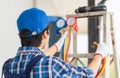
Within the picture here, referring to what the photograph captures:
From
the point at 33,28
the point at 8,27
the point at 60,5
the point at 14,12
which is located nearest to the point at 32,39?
the point at 33,28

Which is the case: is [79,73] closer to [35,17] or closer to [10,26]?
[35,17]

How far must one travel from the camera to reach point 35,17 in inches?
47.8

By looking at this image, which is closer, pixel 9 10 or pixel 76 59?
pixel 76 59

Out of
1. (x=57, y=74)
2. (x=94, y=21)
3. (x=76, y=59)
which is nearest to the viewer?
(x=57, y=74)

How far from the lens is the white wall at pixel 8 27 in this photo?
287 cm

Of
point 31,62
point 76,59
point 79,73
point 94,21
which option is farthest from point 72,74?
point 94,21

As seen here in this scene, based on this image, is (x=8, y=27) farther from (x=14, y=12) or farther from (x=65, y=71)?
(x=65, y=71)

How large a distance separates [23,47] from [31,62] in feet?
0.34

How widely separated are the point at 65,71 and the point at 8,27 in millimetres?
1912

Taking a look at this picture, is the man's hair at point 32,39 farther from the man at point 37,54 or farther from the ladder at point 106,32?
the ladder at point 106,32

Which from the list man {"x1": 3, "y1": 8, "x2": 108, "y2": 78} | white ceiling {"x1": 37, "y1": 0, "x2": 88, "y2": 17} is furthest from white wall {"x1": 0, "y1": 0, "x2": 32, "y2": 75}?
man {"x1": 3, "y1": 8, "x2": 108, "y2": 78}

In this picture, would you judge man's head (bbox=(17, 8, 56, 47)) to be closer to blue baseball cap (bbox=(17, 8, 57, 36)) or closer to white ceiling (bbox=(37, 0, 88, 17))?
blue baseball cap (bbox=(17, 8, 57, 36))

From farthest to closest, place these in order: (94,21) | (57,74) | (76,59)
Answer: (94,21) → (76,59) → (57,74)

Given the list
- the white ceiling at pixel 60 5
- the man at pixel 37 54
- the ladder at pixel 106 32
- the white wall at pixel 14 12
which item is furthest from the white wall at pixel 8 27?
the man at pixel 37 54
